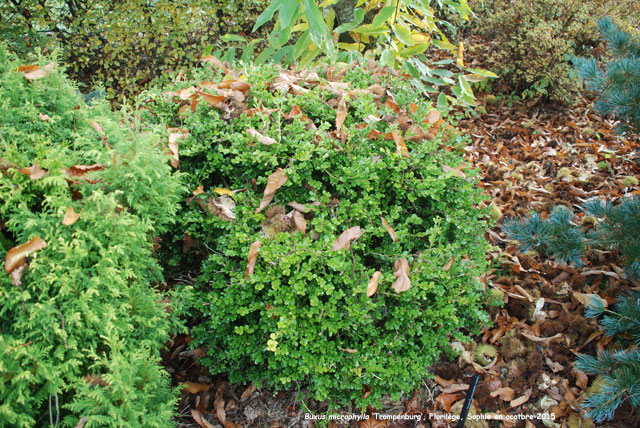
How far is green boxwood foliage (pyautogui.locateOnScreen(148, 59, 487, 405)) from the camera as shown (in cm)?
191

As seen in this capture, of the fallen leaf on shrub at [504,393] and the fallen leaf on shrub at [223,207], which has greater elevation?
the fallen leaf on shrub at [223,207]

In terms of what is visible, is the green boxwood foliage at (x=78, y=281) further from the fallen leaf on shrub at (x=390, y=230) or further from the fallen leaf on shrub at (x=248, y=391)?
the fallen leaf on shrub at (x=390, y=230)

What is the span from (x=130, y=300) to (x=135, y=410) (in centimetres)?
38

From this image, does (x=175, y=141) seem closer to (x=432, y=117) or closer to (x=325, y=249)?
(x=325, y=249)

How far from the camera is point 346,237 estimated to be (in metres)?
1.95

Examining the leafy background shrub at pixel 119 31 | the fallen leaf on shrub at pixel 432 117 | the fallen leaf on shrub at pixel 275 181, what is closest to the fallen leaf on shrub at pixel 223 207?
the fallen leaf on shrub at pixel 275 181

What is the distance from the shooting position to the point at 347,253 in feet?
6.47

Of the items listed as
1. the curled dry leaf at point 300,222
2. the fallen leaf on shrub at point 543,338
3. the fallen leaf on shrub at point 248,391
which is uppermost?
the curled dry leaf at point 300,222

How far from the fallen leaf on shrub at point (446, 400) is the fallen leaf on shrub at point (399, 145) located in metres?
1.24

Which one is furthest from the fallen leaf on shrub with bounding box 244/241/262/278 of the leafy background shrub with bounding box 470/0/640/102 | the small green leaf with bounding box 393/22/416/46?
the leafy background shrub with bounding box 470/0/640/102

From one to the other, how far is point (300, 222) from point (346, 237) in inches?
8.9

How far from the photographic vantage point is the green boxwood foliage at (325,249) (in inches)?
75.0

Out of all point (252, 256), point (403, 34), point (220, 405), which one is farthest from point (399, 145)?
point (220, 405)

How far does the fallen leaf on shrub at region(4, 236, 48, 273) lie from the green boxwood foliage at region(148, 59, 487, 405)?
2.36 ft
